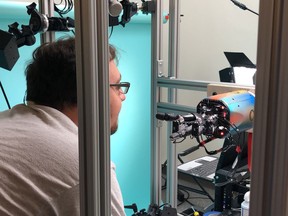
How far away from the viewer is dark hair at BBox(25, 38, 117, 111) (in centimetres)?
138

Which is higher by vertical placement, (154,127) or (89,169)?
(89,169)

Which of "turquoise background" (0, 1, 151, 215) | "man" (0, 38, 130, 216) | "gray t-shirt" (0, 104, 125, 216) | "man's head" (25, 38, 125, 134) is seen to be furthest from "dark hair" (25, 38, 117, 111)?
"turquoise background" (0, 1, 151, 215)

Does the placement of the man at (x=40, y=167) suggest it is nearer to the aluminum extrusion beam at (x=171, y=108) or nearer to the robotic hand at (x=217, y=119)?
the robotic hand at (x=217, y=119)

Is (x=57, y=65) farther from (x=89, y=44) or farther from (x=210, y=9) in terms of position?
(x=210, y=9)

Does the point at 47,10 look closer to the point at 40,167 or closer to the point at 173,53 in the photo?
the point at 173,53

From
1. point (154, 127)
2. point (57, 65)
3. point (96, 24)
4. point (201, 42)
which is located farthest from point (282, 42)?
point (201, 42)

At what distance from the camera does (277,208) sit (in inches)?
24.2

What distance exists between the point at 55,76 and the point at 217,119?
1.97 feet

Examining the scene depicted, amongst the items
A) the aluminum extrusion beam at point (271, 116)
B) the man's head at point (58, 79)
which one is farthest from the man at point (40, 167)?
the aluminum extrusion beam at point (271, 116)

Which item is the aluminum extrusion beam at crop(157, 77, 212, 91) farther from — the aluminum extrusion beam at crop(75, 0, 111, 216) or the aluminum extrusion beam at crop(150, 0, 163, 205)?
the aluminum extrusion beam at crop(75, 0, 111, 216)

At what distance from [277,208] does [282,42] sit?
0.83 feet

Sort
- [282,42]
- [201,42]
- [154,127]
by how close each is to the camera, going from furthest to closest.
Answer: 1. [201,42]
2. [154,127]
3. [282,42]

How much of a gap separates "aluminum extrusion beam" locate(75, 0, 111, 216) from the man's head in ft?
1.53

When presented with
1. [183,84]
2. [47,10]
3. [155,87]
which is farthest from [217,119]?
[47,10]
